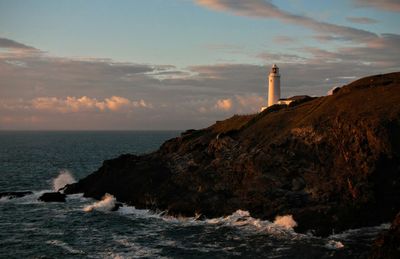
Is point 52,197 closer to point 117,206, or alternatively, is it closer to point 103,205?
point 103,205

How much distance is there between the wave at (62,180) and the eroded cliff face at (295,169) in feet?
28.4

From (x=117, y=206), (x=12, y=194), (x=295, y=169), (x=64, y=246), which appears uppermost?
(x=295, y=169)

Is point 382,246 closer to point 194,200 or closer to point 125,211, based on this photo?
point 194,200

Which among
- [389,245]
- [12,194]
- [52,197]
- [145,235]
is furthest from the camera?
[12,194]

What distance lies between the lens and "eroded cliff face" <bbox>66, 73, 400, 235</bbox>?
55.5 meters

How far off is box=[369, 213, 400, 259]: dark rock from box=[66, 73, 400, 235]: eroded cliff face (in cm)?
1196

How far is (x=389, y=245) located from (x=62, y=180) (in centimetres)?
7015

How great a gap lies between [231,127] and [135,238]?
36.4 m

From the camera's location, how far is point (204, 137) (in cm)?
8131

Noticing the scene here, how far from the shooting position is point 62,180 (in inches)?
3720

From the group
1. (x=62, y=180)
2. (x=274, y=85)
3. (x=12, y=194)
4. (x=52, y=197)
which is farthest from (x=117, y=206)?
(x=274, y=85)

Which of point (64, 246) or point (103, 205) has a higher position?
point (103, 205)

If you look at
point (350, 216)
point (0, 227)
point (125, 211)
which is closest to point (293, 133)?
point (350, 216)

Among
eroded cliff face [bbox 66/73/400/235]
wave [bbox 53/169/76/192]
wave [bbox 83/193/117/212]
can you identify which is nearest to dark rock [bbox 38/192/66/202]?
eroded cliff face [bbox 66/73/400/235]
